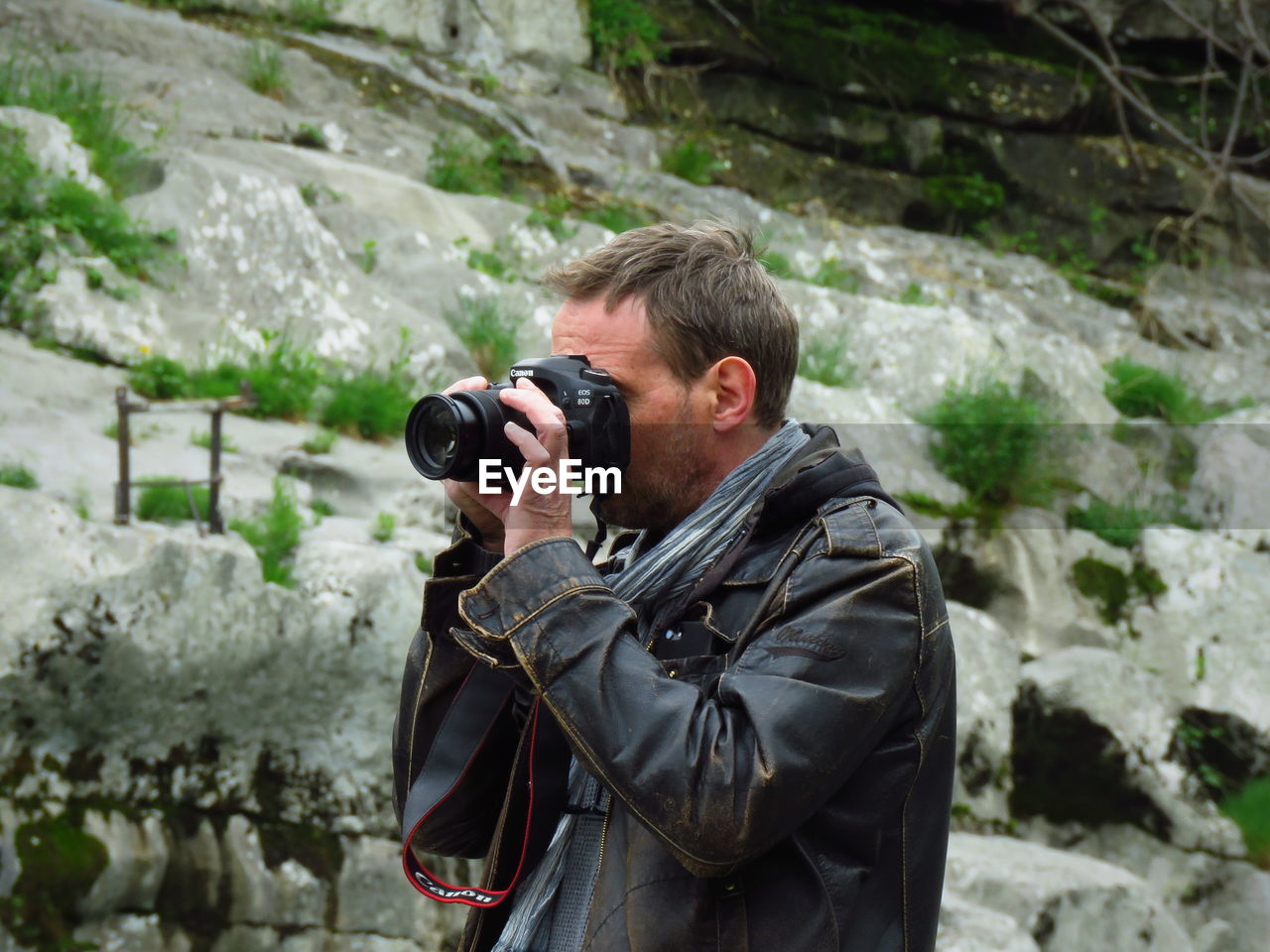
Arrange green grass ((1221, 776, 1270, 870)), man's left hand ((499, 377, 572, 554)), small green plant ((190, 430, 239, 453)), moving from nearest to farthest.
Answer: man's left hand ((499, 377, 572, 554)) → small green plant ((190, 430, 239, 453)) → green grass ((1221, 776, 1270, 870))

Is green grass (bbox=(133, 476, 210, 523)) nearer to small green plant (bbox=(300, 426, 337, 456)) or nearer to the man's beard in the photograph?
small green plant (bbox=(300, 426, 337, 456))

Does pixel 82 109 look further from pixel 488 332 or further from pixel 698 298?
pixel 698 298

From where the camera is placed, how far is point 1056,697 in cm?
500

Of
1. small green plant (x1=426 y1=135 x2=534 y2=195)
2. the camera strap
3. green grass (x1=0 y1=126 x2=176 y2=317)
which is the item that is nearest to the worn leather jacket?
the camera strap

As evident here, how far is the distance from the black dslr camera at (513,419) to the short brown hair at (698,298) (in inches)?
4.6

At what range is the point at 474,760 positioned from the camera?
166 cm

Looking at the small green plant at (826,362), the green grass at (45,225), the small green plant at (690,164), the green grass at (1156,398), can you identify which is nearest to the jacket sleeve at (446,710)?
the green grass at (45,225)

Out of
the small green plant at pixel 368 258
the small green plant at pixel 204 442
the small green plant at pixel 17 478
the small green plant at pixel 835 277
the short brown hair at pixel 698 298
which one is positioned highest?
the short brown hair at pixel 698 298

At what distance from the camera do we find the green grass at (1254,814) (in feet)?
16.4

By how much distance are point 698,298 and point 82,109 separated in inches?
193

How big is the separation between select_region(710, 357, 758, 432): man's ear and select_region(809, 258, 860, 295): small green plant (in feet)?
18.6

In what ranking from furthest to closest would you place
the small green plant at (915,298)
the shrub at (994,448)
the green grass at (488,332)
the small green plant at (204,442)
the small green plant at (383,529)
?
1. the small green plant at (915,298)
2. the shrub at (994,448)
3. the green grass at (488,332)
4. the small green plant at (204,442)
5. the small green plant at (383,529)

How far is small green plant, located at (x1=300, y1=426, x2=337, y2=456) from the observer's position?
14.8 ft

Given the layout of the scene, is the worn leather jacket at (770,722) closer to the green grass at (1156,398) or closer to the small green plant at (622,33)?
the green grass at (1156,398)
